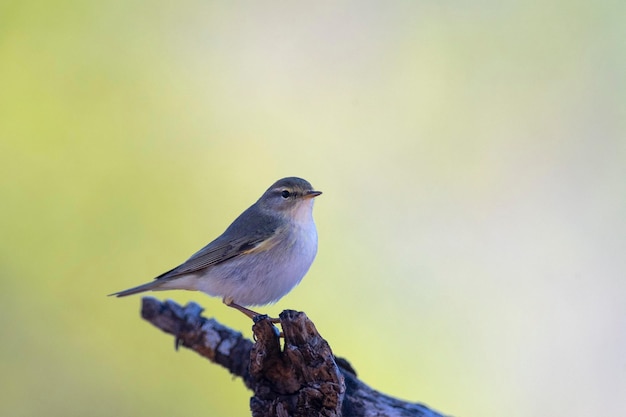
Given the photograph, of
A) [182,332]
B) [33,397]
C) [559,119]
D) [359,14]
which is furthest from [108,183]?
[559,119]

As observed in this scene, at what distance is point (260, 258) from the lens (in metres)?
3.47

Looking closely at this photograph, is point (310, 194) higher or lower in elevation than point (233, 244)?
higher

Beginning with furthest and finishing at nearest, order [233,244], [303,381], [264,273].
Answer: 1. [233,244]
2. [264,273]
3. [303,381]

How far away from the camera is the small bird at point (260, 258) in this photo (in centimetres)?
344

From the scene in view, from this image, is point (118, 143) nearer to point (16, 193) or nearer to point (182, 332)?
point (16, 193)

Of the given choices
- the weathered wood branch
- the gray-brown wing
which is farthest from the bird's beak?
the weathered wood branch

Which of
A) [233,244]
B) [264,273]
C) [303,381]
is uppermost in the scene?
[233,244]

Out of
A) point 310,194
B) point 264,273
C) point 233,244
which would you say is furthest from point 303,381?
point 310,194

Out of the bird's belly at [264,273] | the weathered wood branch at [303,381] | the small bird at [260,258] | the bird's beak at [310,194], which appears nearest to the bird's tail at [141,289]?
the small bird at [260,258]

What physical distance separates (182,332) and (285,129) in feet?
8.35

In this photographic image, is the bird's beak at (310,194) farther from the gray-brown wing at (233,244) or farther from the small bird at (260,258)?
the gray-brown wing at (233,244)

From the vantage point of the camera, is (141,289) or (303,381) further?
(141,289)

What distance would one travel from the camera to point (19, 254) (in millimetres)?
5207

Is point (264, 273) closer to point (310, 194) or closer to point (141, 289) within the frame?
point (310, 194)
